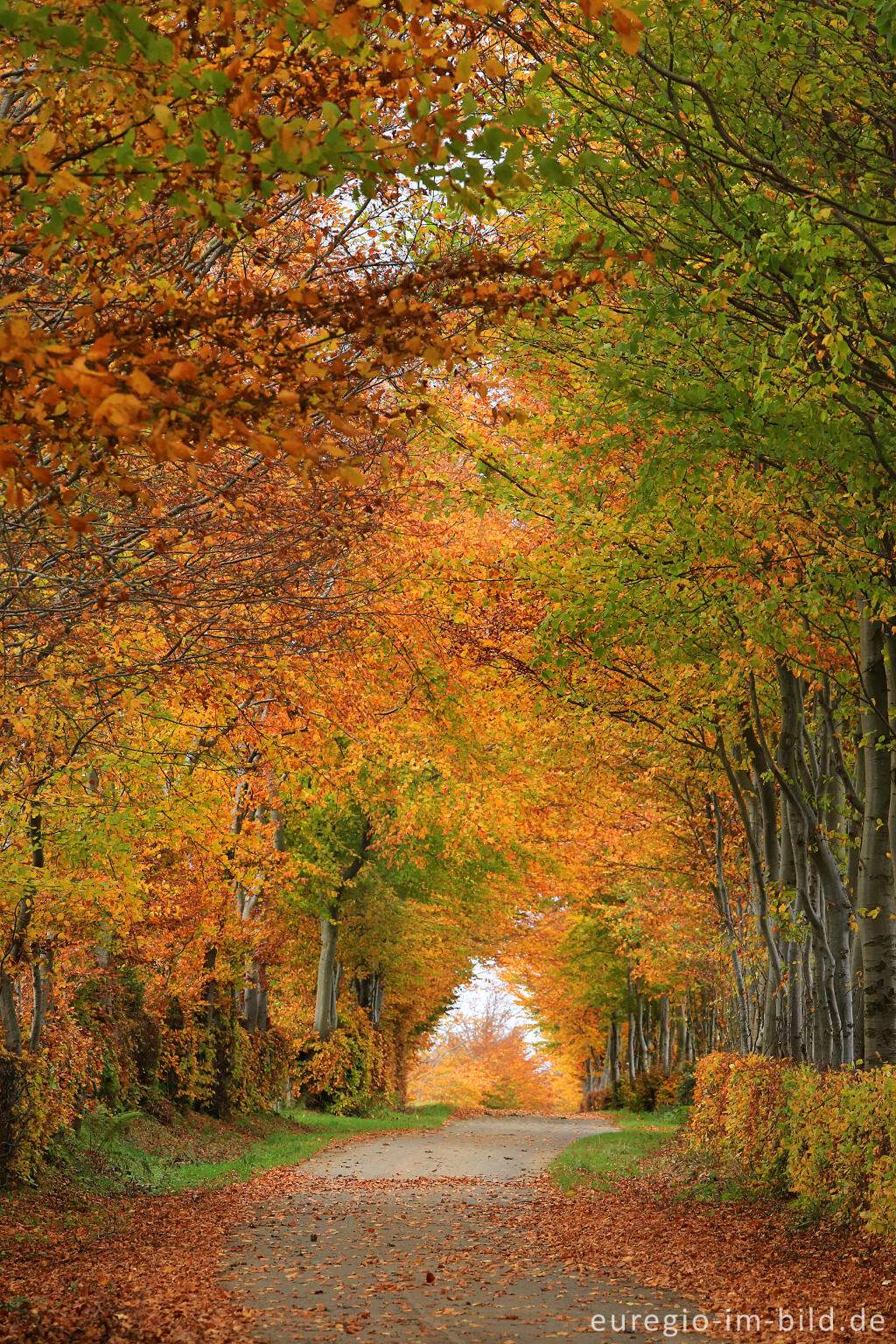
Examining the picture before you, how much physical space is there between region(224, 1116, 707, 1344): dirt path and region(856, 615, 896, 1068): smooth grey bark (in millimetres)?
3105

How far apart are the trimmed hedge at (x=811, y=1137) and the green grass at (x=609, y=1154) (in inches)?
55.8

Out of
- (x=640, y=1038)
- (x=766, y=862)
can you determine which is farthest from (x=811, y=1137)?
(x=640, y=1038)

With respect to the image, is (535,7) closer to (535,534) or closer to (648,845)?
(535,534)

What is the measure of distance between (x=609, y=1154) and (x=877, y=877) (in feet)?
34.0

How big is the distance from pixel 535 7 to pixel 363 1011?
25311mm

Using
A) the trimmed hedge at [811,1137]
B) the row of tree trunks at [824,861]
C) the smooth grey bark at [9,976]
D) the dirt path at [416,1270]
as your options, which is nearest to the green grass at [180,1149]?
the dirt path at [416,1270]

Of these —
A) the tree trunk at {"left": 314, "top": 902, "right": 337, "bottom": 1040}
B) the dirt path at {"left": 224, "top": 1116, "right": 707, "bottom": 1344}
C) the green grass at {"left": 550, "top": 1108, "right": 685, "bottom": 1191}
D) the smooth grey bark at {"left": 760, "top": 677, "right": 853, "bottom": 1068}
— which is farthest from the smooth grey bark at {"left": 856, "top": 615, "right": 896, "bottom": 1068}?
the tree trunk at {"left": 314, "top": 902, "right": 337, "bottom": 1040}

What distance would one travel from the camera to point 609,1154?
1725 centimetres

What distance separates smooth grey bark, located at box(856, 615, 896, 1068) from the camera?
348 inches

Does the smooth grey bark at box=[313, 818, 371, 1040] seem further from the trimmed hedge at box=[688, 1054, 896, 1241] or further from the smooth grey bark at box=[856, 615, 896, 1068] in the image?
the smooth grey bark at box=[856, 615, 896, 1068]

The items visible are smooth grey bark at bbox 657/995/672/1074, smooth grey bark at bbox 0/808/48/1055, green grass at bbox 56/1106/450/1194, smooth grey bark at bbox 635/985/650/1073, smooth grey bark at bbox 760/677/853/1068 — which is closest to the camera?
smooth grey bark at bbox 0/808/48/1055

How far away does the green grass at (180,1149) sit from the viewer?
36.6ft

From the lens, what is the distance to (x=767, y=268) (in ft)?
22.0

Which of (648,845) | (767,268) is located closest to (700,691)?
(767,268)
